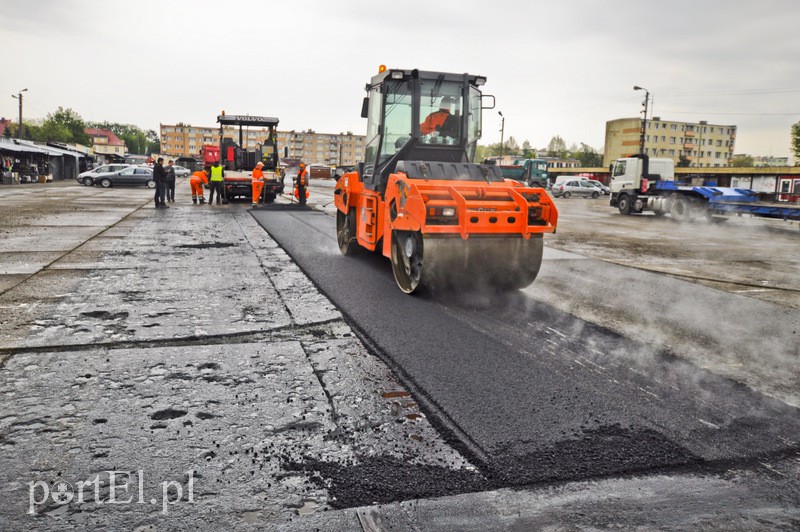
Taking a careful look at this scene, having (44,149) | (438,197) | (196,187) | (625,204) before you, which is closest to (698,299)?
(438,197)

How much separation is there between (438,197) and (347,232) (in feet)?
11.0

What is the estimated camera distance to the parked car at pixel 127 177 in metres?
35.0

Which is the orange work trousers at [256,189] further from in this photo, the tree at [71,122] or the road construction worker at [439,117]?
the tree at [71,122]

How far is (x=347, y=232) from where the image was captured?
30.1 ft

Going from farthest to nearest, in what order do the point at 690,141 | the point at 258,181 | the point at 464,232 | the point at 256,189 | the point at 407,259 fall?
1. the point at 690,141
2. the point at 256,189
3. the point at 258,181
4. the point at 407,259
5. the point at 464,232

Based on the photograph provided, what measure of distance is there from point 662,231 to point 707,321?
1139cm

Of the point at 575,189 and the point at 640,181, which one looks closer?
the point at 640,181

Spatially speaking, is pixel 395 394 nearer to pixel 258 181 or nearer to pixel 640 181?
pixel 258 181

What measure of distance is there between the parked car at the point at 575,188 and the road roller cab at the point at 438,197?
1418 inches

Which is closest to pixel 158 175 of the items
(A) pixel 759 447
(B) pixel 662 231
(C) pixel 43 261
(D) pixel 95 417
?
(C) pixel 43 261

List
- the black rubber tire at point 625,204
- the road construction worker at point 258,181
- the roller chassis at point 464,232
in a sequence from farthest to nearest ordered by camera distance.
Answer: the black rubber tire at point 625,204 → the road construction worker at point 258,181 → the roller chassis at point 464,232

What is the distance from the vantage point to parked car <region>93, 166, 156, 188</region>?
3497cm

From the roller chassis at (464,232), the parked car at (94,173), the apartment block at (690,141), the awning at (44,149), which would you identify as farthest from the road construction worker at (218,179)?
the apartment block at (690,141)

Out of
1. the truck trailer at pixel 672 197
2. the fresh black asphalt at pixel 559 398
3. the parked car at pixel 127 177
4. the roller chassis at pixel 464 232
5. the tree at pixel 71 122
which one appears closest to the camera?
the fresh black asphalt at pixel 559 398
